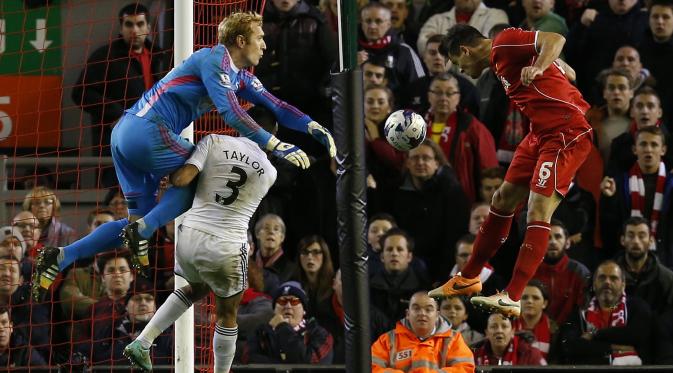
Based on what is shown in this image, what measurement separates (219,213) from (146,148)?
0.68 m

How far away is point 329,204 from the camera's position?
15680 mm

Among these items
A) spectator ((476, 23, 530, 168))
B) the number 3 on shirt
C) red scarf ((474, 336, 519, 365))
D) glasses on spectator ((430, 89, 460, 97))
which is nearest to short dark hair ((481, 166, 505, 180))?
spectator ((476, 23, 530, 168))

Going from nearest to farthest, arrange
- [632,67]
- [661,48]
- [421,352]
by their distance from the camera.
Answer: [421,352] < [632,67] < [661,48]

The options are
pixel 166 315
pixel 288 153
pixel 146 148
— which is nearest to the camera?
pixel 288 153

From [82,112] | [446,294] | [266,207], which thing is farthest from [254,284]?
[446,294]

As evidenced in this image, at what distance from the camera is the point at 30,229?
583 inches

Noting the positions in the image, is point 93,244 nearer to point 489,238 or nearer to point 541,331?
point 489,238

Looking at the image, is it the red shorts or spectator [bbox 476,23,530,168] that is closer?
the red shorts

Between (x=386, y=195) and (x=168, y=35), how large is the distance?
2599 mm

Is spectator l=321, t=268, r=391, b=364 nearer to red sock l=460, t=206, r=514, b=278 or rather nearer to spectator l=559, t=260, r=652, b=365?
spectator l=559, t=260, r=652, b=365

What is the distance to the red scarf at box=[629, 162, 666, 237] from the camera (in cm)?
1514

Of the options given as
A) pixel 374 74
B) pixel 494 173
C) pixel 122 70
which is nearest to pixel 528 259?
pixel 494 173

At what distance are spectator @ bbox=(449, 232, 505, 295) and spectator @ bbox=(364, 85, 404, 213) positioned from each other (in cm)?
106

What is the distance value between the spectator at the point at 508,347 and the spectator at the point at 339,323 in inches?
37.7
